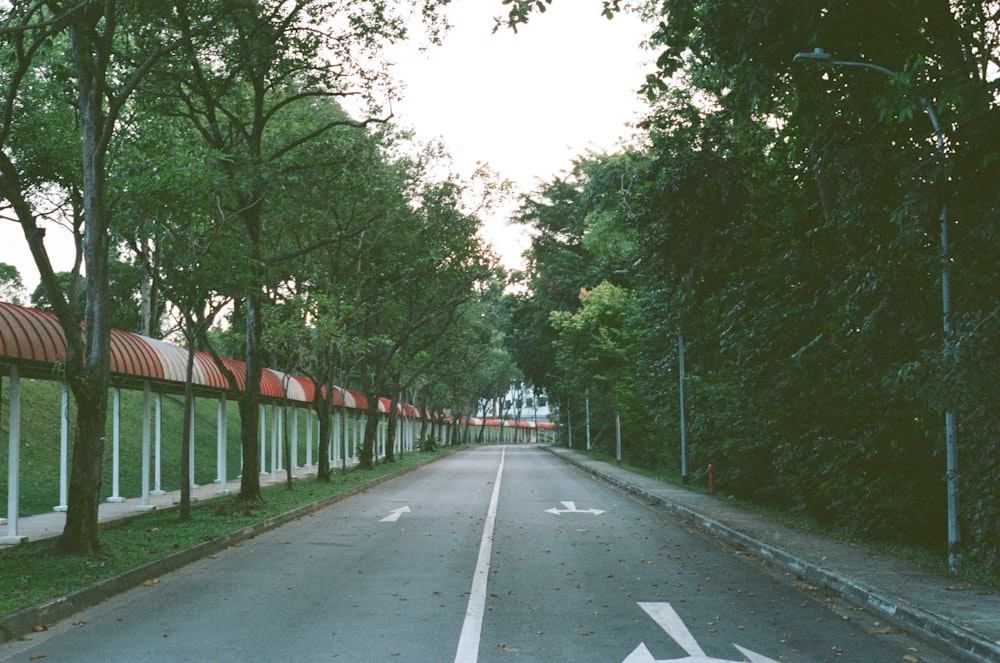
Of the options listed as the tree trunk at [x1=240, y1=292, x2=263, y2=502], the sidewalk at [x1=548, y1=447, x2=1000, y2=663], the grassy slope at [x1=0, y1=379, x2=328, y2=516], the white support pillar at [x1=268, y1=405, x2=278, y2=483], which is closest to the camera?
the sidewalk at [x1=548, y1=447, x2=1000, y2=663]

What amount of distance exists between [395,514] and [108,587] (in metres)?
9.79

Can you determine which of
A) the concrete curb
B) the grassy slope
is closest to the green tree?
the grassy slope

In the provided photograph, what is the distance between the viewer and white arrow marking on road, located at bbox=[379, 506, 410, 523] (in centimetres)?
1823

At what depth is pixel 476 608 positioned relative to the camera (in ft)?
29.4

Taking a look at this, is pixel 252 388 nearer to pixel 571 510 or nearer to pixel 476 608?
pixel 571 510

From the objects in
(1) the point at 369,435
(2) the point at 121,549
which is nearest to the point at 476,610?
(2) the point at 121,549

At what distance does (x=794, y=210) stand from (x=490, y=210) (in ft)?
53.3

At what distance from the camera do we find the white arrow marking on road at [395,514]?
718 inches

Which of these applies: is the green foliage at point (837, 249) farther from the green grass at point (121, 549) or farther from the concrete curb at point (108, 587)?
the green grass at point (121, 549)

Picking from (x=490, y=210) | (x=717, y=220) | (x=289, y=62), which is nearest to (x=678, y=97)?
(x=717, y=220)

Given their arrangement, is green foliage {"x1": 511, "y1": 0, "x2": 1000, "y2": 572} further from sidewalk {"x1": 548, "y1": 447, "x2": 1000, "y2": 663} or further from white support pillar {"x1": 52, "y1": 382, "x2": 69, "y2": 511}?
white support pillar {"x1": 52, "y1": 382, "x2": 69, "y2": 511}

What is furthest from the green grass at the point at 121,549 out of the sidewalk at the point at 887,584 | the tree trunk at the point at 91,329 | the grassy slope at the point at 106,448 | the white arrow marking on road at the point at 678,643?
the sidewalk at the point at 887,584

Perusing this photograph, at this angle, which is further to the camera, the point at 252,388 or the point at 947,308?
the point at 252,388

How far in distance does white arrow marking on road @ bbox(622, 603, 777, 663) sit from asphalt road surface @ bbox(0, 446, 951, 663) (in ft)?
0.05
